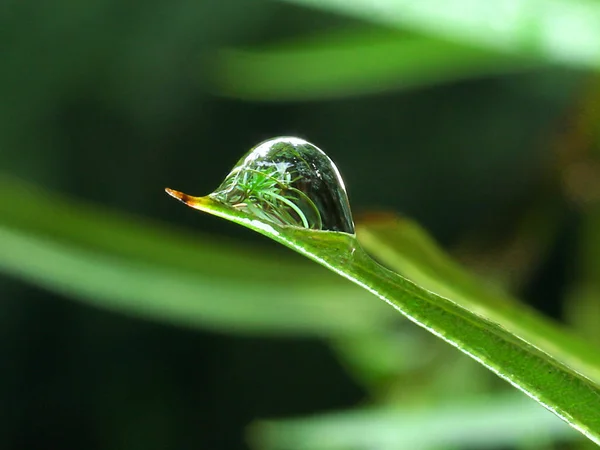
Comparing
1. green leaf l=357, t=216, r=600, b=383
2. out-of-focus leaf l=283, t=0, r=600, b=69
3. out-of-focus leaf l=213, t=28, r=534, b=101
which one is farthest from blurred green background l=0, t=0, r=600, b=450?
green leaf l=357, t=216, r=600, b=383

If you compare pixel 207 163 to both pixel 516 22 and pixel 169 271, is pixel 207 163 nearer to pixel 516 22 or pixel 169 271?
pixel 169 271

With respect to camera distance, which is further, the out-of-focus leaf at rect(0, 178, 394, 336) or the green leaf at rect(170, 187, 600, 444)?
the out-of-focus leaf at rect(0, 178, 394, 336)

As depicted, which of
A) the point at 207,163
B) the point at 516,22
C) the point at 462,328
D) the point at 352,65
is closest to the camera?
the point at 462,328

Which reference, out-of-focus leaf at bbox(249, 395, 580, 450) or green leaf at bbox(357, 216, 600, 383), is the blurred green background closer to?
out-of-focus leaf at bbox(249, 395, 580, 450)

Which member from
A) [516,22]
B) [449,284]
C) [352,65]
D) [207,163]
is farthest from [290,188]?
[207,163]

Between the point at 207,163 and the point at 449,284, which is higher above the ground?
the point at 207,163

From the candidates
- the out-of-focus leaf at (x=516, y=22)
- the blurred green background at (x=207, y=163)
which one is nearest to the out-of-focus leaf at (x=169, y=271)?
the blurred green background at (x=207, y=163)

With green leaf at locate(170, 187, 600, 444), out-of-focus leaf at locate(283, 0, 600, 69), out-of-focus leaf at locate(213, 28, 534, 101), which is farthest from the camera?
out-of-focus leaf at locate(213, 28, 534, 101)
